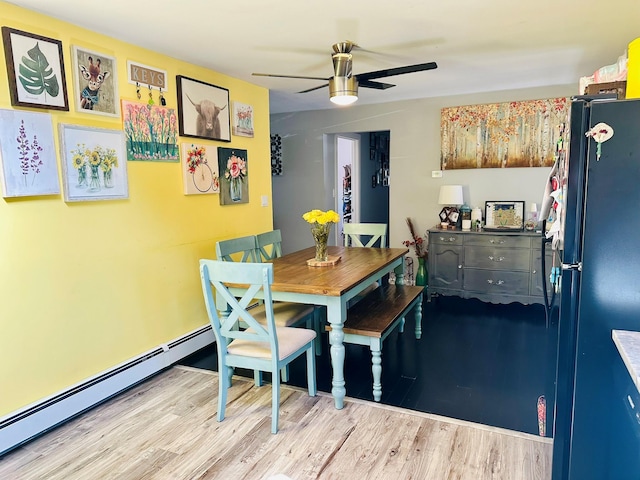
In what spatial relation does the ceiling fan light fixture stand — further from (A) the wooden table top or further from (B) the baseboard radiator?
(B) the baseboard radiator

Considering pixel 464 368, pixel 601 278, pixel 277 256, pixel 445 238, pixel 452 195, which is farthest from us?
pixel 452 195

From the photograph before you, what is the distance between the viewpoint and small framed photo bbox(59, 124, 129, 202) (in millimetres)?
2438

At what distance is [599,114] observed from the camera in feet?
4.51

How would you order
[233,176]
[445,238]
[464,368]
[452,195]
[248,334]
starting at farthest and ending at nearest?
[452,195], [445,238], [233,176], [464,368], [248,334]

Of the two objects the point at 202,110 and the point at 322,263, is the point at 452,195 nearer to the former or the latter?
the point at 322,263

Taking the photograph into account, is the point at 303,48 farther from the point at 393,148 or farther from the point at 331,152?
the point at 331,152

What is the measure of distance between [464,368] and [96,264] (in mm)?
2543

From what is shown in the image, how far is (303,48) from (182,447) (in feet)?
8.39

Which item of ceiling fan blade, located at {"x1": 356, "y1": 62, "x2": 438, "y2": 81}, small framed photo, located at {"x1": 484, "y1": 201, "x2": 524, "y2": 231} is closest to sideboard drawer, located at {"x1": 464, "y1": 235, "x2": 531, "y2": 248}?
small framed photo, located at {"x1": 484, "y1": 201, "x2": 524, "y2": 231}

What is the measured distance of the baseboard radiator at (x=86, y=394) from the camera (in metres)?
2.20

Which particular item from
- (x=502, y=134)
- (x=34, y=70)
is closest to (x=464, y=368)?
(x=502, y=134)

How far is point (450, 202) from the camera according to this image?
183 inches

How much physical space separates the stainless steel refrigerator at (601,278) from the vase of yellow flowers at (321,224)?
5.27 feet

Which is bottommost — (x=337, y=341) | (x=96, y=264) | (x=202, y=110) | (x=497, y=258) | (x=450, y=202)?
(x=337, y=341)
